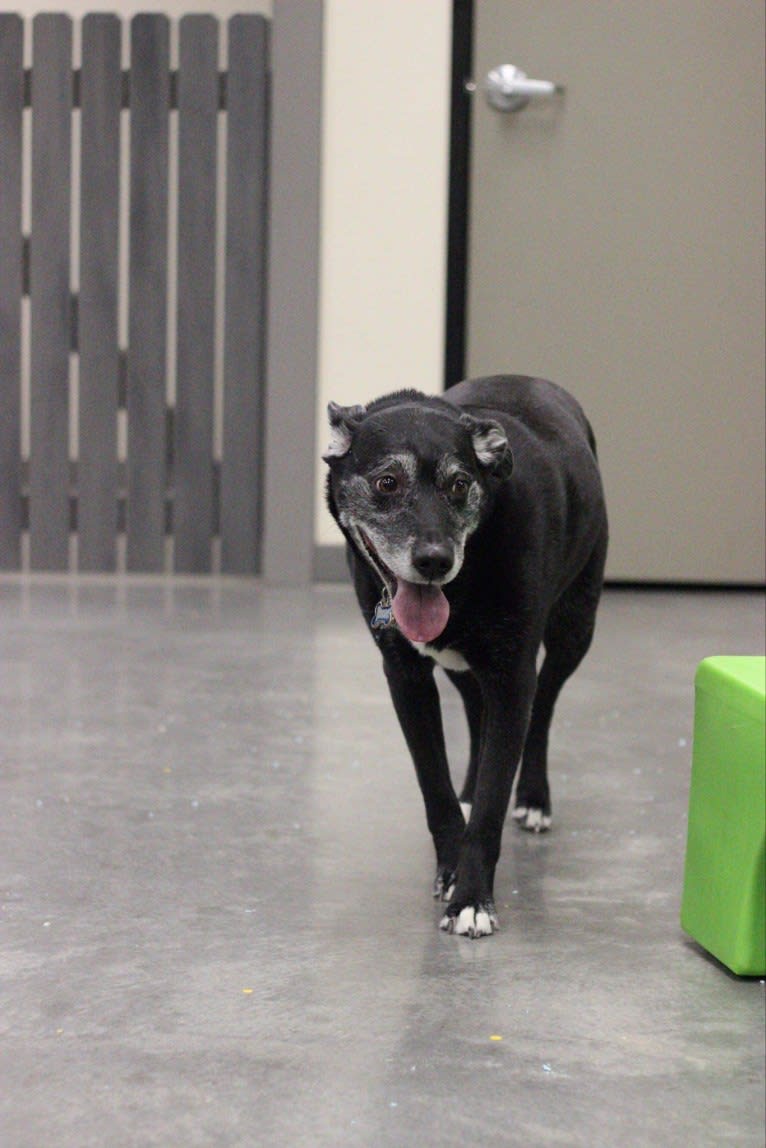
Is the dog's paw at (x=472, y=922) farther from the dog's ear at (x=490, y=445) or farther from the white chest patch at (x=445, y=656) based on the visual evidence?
the dog's ear at (x=490, y=445)

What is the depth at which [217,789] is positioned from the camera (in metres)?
2.71

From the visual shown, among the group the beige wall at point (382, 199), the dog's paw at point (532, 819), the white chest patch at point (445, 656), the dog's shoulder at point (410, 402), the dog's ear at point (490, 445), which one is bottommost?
the dog's paw at point (532, 819)

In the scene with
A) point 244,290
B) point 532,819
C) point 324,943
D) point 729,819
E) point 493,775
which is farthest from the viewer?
point 244,290

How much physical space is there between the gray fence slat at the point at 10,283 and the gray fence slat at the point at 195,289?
530 mm

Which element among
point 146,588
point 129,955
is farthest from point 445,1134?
point 146,588

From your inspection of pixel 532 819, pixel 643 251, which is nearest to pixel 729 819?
pixel 532 819

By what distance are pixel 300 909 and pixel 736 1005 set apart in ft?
2.00

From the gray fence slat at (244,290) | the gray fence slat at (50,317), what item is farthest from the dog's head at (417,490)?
Answer: the gray fence slat at (50,317)

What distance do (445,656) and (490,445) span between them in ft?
0.97

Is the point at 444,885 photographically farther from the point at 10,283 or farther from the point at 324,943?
the point at 10,283

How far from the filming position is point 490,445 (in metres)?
2.04

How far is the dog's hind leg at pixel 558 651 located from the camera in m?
2.56

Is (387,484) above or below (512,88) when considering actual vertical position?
below

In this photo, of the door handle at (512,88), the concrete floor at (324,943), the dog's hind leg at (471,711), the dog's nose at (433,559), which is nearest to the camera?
the concrete floor at (324,943)
